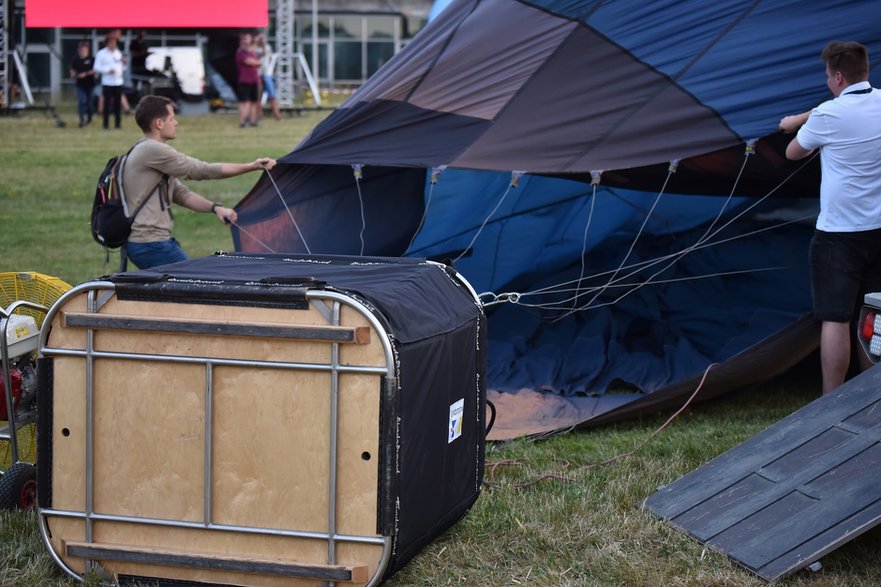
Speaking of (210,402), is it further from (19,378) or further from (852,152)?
(852,152)

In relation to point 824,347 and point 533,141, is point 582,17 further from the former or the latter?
point 824,347

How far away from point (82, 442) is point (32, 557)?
56 centimetres

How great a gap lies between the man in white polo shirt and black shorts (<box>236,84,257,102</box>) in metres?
16.1

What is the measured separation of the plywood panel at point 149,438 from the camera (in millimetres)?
3369

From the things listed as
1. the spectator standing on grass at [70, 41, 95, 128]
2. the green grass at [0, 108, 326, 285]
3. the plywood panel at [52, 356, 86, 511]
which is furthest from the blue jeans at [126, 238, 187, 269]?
the spectator standing on grass at [70, 41, 95, 128]

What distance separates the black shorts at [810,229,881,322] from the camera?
4945 mm

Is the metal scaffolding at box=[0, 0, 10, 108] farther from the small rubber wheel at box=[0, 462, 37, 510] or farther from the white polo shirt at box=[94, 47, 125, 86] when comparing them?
the small rubber wheel at box=[0, 462, 37, 510]

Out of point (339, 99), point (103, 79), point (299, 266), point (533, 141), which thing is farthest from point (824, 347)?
point (339, 99)

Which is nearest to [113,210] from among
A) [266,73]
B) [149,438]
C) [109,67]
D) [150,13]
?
[149,438]

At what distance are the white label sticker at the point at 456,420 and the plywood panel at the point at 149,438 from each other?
75 centimetres

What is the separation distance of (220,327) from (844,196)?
9.19 feet

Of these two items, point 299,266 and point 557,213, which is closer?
point 299,266

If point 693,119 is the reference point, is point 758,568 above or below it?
below

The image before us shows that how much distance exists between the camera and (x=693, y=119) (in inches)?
215
